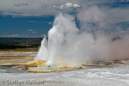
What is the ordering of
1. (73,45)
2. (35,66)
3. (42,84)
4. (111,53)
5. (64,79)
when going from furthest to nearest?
1. (111,53)
2. (73,45)
3. (35,66)
4. (64,79)
5. (42,84)

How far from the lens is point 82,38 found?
84.5ft

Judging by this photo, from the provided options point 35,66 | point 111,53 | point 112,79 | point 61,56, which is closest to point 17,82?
point 112,79

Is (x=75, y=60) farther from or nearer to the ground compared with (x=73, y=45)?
nearer to the ground

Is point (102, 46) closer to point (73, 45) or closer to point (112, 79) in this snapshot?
point (73, 45)

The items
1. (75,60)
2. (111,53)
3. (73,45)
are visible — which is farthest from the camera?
(111,53)

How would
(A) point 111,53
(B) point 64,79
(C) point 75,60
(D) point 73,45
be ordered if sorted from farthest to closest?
(A) point 111,53 → (D) point 73,45 → (C) point 75,60 → (B) point 64,79

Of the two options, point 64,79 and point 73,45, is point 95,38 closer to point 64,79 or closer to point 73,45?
point 73,45

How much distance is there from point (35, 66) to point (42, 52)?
741 centimetres

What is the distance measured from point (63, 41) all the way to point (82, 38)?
3765mm

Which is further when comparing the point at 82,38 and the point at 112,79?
the point at 82,38

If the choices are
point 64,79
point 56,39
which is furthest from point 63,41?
point 64,79

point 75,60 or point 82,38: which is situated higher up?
point 82,38

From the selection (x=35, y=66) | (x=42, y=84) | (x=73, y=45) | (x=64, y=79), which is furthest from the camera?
(x=73, y=45)

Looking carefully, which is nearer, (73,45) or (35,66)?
(35,66)
